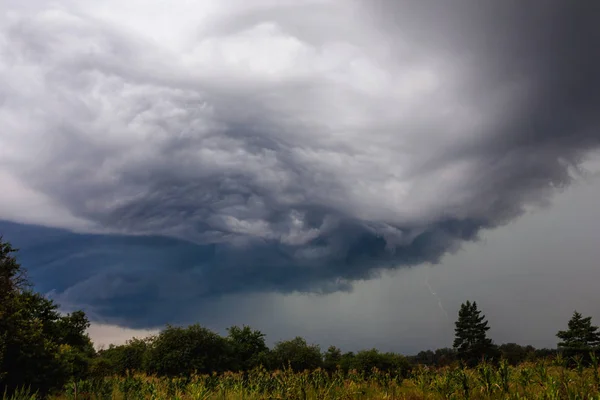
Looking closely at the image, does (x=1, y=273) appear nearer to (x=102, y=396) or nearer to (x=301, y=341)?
(x=102, y=396)

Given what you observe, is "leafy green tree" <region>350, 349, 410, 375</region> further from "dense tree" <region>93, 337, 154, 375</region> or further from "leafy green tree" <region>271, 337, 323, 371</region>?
"dense tree" <region>93, 337, 154, 375</region>

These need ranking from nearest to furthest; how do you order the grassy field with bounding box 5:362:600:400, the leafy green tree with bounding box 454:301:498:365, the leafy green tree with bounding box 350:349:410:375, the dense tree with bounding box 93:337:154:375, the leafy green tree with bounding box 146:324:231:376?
the grassy field with bounding box 5:362:600:400
the leafy green tree with bounding box 350:349:410:375
the leafy green tree with bounding box 146:324:231:376
the dense tree with bounding box 93:337:154:375
the leafy green tree with bounding box 454:301:498:365

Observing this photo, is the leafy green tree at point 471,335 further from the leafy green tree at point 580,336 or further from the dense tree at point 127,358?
the dense tree at point 127,358

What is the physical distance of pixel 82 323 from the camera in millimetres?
58156

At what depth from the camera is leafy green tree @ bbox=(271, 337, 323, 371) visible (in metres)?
55.8

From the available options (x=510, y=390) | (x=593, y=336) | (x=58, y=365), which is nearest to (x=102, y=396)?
(x=58, y=365)

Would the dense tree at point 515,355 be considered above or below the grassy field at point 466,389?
below

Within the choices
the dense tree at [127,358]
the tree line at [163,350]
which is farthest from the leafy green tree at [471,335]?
the dense tree at [127,358]

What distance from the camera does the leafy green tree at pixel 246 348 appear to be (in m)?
61.2

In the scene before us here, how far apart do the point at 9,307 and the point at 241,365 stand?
4215 cm

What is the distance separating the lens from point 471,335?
87.0m

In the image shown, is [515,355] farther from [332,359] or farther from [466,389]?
[466,389]

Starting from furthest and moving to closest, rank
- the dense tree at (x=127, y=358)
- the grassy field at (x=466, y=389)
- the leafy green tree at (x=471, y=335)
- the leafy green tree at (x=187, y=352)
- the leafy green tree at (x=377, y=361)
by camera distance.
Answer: the leafy green tree at (x=471, y=335), the dense tree at (x=127, y=358), the leafy green tree at (x=187, y=352), the leafy green tree at (x=377, y=361), the grassy field at (x=466, y=389)

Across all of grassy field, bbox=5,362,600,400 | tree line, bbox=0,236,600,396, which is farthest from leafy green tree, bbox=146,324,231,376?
grassy field, bbox=5,362,600,400
